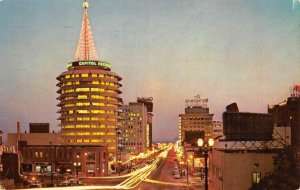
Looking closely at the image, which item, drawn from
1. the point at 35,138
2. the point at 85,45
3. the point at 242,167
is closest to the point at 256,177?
the point at 242,167

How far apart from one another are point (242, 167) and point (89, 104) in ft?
315

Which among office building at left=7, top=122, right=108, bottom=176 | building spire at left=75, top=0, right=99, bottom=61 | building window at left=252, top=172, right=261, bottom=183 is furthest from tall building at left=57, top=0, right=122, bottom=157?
building window at left=252, top=172, right=261, bottom=183

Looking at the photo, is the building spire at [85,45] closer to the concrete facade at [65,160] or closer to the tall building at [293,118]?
the concrete facade at [65,160]

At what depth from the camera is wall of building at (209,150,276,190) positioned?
33250 mm

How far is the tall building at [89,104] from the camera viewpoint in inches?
4978

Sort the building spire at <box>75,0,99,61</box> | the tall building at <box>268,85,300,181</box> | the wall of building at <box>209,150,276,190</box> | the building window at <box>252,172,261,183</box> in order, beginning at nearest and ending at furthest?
1. the tall building at <box>268,85,300,181</box>
2. the building window at <box>252,172,261,183</box>
3. the wall of building at <box>209,150,276,190</box>
4. the building spire at <box>75,0,99,61</box>

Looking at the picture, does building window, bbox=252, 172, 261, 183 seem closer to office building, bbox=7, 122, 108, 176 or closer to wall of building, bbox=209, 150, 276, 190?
wall of building, bbox=209, 150, 276, 190

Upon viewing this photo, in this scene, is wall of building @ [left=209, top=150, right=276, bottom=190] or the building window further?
wall of building @ [left=209, top=150, right=276, bottom=190]

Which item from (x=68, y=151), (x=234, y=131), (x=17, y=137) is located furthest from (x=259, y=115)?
(x=17, y=137)

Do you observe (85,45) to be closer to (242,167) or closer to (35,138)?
(35,138)

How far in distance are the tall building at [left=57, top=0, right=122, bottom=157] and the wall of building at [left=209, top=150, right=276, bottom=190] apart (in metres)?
93.7

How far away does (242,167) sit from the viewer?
33.4 m

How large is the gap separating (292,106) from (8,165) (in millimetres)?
41169

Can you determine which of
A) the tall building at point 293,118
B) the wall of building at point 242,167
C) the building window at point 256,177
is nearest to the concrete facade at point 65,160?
the tall building at point 293,118
